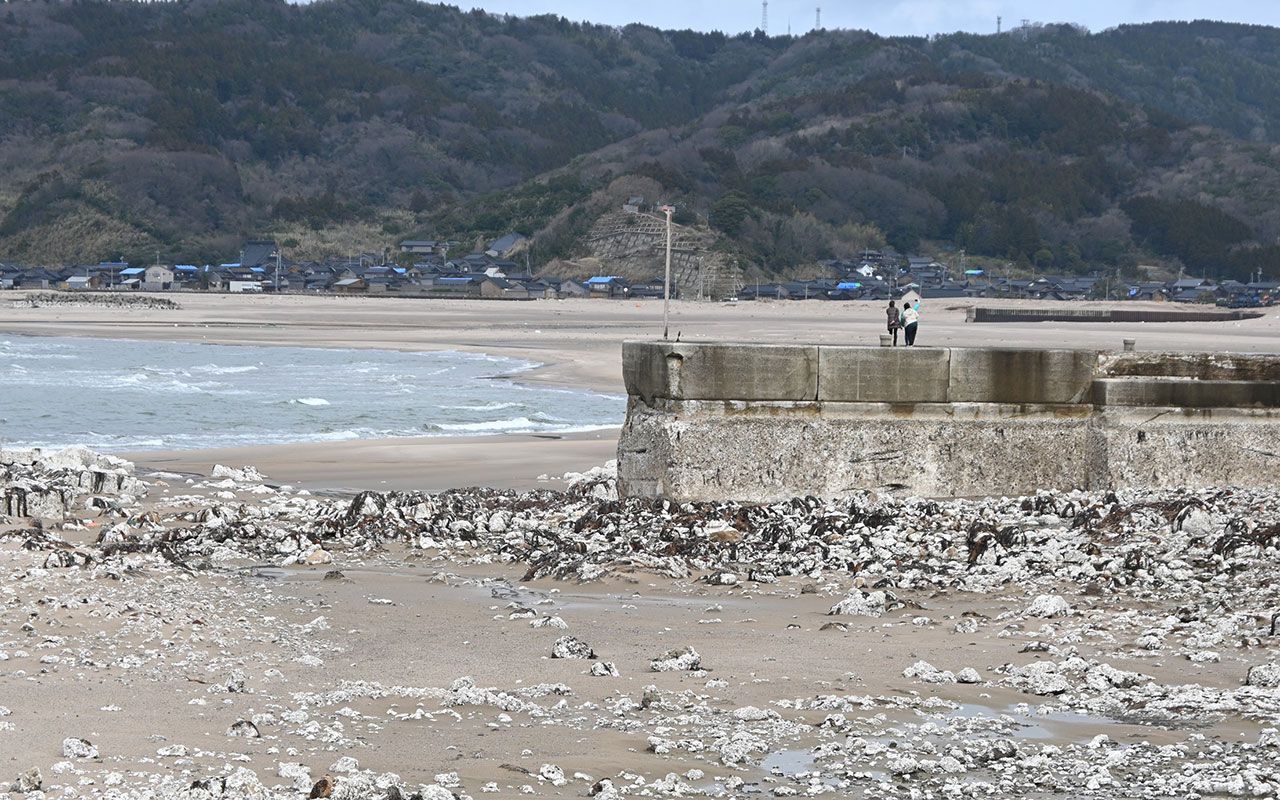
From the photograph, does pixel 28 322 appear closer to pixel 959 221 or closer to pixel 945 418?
pixel 945 418

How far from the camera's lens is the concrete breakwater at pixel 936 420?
35.1ft


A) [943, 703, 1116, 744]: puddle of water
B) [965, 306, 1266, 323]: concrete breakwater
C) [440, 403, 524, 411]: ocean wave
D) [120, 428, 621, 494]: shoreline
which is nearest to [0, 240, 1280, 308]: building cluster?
[965, 306, 1266, 323]: concrete breakwater

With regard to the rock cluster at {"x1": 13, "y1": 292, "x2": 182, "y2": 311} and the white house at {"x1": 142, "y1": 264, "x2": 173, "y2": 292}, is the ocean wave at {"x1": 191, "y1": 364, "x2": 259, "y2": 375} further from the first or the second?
the white house at {"x1": 142, "y1": 264, "x2": 173, "y2": 292}

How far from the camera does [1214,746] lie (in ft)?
18.4

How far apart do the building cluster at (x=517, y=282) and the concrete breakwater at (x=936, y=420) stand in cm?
7329

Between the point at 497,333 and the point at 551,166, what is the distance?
122 metres

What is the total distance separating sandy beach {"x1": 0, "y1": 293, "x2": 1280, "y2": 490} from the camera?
→ 16.5m

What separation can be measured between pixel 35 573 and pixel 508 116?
187 meters

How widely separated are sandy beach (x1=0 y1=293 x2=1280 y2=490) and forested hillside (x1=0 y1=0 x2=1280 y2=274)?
114 feet

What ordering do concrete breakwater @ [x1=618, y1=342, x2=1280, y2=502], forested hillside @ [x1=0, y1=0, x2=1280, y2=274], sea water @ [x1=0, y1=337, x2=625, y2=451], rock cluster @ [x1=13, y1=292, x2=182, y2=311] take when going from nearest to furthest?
1. concrete breakwater @ [x1=618, y1=342, x2=1280, y2=502]
2. sea water @ [x1=0, y1=337, x2=625, y2=451]
3. rock cluster @ [x1=13, y1=292, x2=182, y2=311]
4. forested hillside @ [x1=0, y1=0, x2=1280, y2=274]

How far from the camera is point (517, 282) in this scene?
96000 millimetres

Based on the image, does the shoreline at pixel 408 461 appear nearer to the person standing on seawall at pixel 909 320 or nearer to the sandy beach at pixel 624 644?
the sandy beach at pixel 624 644

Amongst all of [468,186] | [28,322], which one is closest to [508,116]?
[468,186]

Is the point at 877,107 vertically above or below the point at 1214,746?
above
